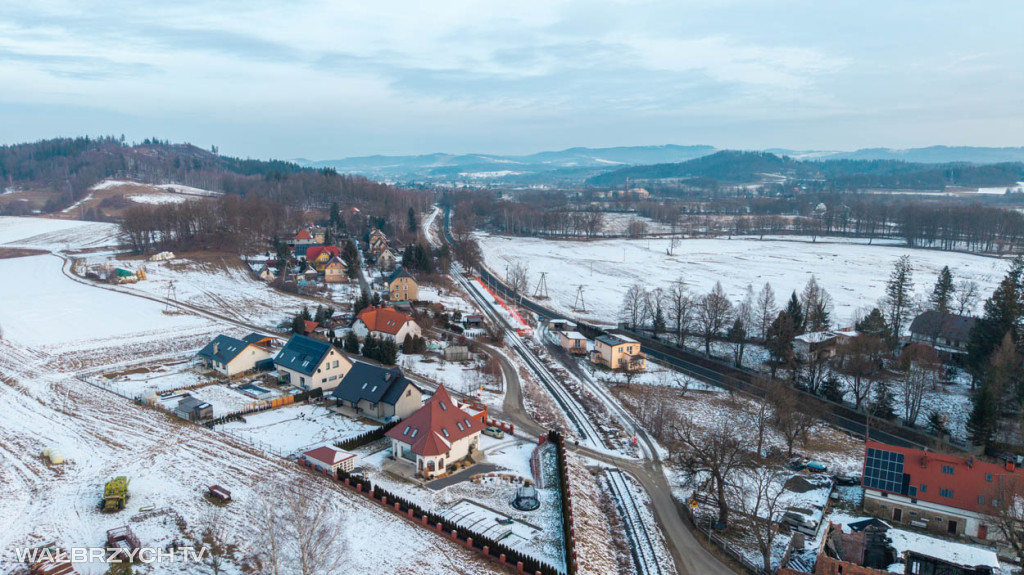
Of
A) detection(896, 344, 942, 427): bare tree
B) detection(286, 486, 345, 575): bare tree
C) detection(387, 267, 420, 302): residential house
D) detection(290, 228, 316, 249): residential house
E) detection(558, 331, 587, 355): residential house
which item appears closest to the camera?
detection(286, 486, 345, 575): bare tree

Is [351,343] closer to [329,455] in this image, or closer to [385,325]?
[385,325]

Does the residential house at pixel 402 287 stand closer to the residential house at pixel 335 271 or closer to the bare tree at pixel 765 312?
the residential house at pixel 335 271

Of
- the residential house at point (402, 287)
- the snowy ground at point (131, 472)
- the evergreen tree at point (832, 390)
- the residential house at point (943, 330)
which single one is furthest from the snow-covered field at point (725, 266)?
the snowy ground at point (131, 472)

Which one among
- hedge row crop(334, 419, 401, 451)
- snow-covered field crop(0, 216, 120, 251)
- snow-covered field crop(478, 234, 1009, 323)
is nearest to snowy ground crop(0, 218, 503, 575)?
hedge row crop(334, 419, 401, 451)

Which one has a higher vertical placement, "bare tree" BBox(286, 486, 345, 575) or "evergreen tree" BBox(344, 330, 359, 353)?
"evergreen tree" BBox(344, 330, 359, 353)

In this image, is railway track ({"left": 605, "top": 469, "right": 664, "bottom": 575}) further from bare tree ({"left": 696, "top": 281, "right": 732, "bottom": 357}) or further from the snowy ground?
bare tree ({"left": 696, "top": 281, "right": 732, "bottom": 357})

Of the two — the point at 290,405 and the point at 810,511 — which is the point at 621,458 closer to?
the point at 810,511
